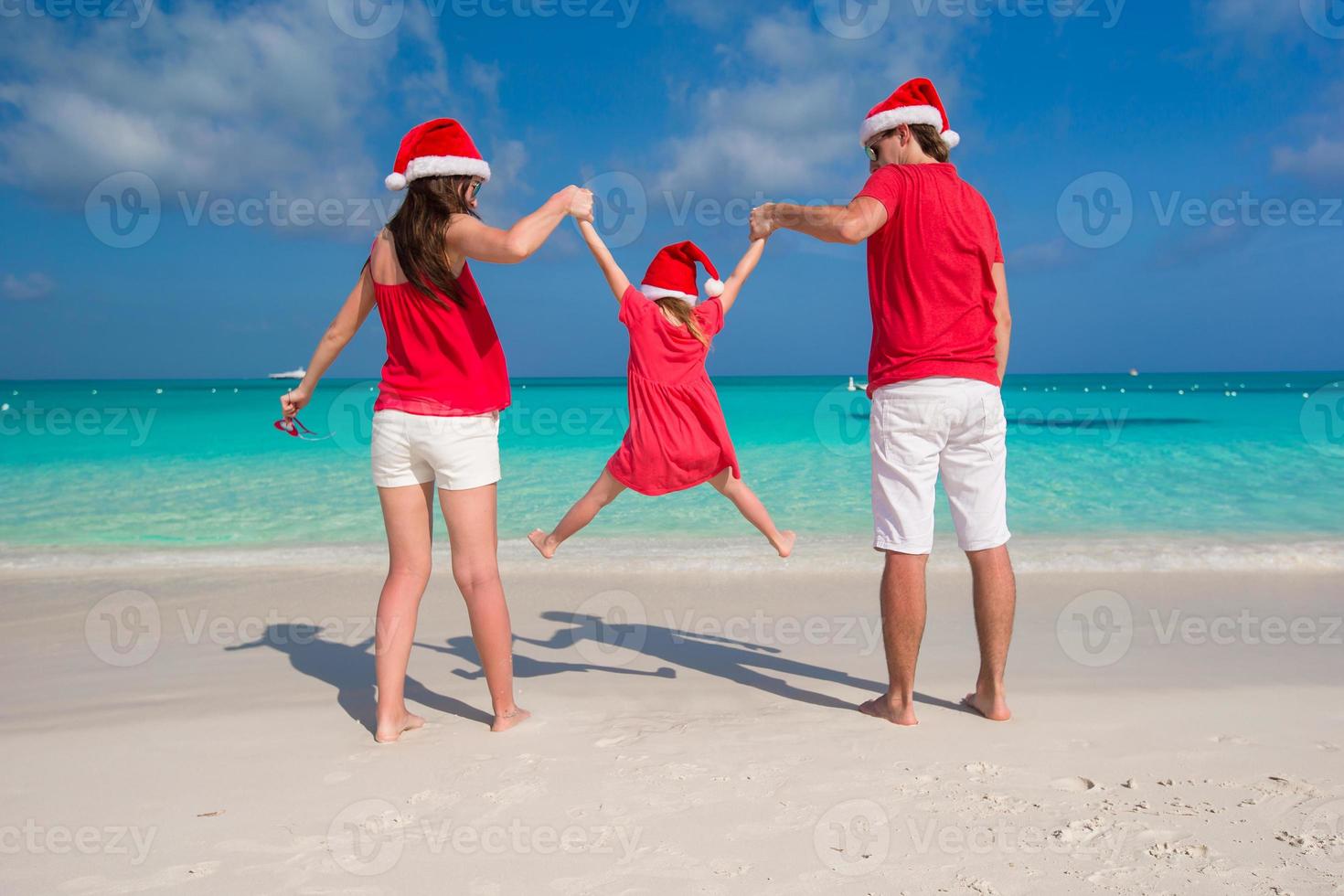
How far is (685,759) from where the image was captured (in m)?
2.81

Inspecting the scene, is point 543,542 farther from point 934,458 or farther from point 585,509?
point 934,458

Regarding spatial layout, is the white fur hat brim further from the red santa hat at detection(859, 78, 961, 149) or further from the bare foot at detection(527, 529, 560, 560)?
the bare foot at detection(527, 529, 560, 560)

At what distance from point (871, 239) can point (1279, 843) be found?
7.06ft

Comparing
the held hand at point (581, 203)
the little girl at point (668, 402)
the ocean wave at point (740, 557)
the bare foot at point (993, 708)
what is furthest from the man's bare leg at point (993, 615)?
the ocean wave at point (740, 557)

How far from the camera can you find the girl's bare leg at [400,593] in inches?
123

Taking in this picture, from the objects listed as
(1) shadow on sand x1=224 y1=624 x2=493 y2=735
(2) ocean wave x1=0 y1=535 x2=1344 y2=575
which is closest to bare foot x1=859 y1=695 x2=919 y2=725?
(1) shadow on sand x1=224 y1=624 x2=493 y2=735

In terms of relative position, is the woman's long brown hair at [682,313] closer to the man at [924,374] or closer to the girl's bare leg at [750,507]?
the girl's bare leg at [750,507]

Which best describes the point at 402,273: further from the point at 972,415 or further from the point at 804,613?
the point at 804,613

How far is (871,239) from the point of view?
318 cm

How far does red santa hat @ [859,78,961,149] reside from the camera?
10.6ft

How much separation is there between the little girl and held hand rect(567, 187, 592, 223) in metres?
1.01

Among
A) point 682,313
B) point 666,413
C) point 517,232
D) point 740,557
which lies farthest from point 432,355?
point 740,557

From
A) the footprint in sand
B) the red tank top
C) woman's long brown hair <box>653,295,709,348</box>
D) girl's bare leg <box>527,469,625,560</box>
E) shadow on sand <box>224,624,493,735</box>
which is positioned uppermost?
woman's long brown hair <box>653,295,709,348</box>

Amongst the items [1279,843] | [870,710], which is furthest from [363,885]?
[1279,843]
